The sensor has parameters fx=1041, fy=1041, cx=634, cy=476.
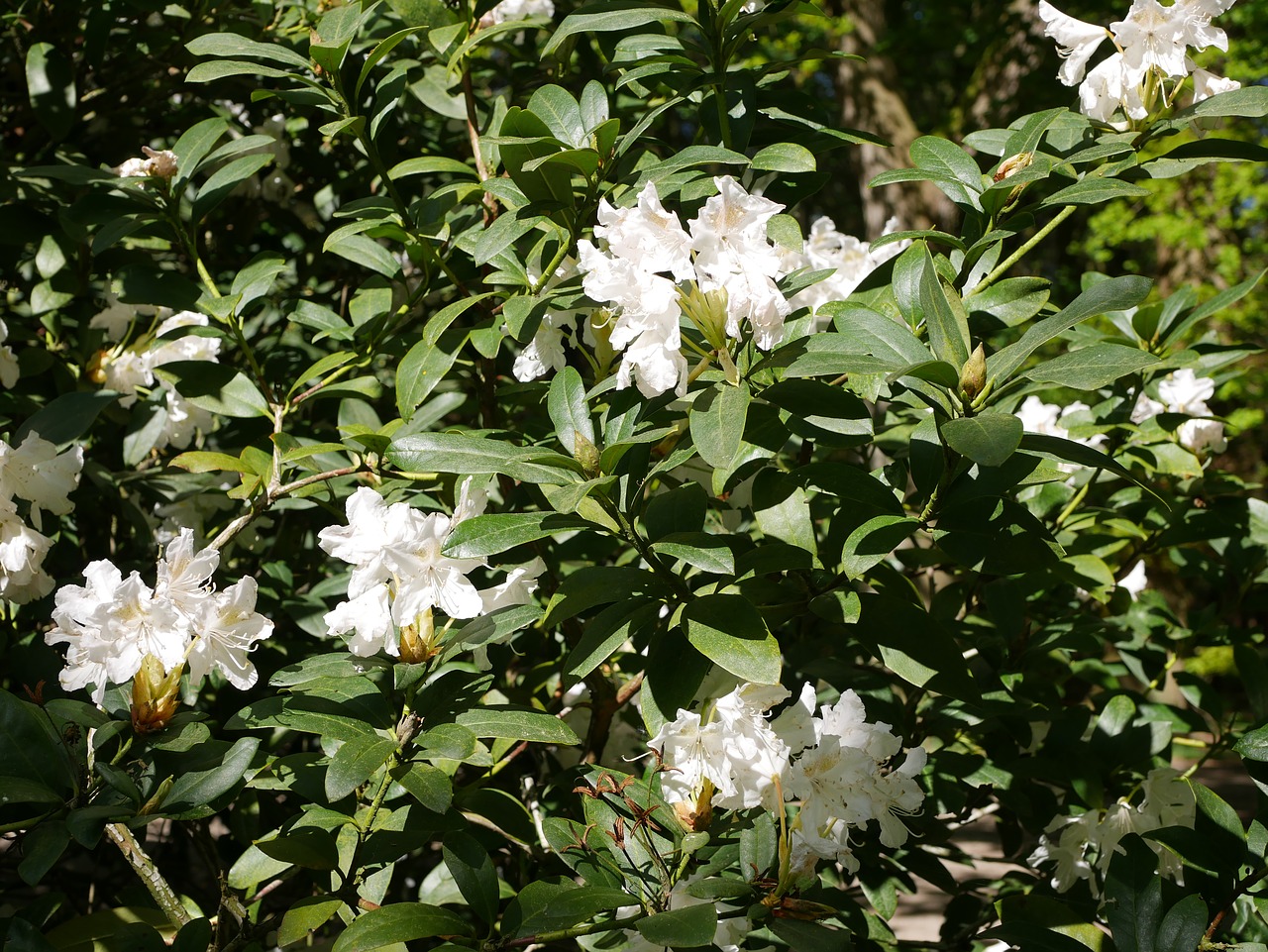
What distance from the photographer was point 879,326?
1.06 metres

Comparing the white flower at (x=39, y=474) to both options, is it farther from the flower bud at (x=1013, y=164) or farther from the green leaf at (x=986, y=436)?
the flower bud at (x=1013, y=164)

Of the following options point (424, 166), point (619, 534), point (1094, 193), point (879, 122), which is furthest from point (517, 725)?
point (879, 122)

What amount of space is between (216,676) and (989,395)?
102cm

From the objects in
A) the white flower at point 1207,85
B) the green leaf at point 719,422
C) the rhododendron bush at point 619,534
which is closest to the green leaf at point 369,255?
the rhododendron bush at point 619,534

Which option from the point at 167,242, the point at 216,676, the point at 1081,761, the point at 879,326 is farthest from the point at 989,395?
the point at 167,242

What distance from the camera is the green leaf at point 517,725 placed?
1067 millimetres

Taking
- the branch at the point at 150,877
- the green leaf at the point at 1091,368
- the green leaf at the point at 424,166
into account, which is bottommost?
the branch at the point at 150,877

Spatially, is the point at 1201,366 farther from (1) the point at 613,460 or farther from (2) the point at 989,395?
(1) the point at 613,460

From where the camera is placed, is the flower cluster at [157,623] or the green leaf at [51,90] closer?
the flower cluster at [157,623]

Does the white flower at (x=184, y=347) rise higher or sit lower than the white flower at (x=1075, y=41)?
lower

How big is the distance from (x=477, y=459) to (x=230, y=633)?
34 cm

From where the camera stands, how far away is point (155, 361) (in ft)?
5.61

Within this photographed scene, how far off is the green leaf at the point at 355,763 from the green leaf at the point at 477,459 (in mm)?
274

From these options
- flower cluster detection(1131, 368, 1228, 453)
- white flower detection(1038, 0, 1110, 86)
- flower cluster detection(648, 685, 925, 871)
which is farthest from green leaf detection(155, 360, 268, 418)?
flower cluster detection(1131, 368, 1228, 453)
